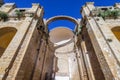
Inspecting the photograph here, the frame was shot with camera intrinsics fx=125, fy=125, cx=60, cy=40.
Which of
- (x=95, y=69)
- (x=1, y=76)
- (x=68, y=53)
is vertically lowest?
(x=1, y=76)

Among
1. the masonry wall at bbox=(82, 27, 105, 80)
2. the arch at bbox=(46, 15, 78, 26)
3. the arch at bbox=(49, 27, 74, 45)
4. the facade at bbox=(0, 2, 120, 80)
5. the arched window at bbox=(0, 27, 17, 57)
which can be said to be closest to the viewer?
the facade at bbox=(0, 2, 120, 80)

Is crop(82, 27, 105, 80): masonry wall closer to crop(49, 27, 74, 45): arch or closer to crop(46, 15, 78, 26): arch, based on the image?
crop(46, 15, 78, 26): arch

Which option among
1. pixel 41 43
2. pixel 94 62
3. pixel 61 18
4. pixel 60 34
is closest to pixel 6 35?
pixel 41 43

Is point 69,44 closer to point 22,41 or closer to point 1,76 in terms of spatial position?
point 22,41

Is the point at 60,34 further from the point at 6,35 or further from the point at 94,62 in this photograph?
the point at 94,62

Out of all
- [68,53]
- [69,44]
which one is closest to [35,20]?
[68,53]

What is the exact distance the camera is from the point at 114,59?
607 centimetres

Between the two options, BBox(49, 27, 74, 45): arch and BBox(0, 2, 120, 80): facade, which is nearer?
BBox(0, 2, 120, 80): facade

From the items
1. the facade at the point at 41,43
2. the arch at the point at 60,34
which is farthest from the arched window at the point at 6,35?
the arch at the point at 60,34

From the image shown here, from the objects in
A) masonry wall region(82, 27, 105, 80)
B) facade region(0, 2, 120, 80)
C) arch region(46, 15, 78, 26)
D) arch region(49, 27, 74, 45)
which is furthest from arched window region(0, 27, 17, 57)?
arch region(49, 27, 74, 45)

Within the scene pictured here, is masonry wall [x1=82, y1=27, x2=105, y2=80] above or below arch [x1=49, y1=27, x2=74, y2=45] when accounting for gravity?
below

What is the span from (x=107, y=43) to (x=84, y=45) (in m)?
4.27

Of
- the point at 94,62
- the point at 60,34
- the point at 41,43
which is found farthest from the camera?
the point at 60,34

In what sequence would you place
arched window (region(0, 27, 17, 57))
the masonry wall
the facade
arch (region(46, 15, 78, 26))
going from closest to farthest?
1. the facade
2. the masonry wall
3. arched window (region(0, 27, 17, 57))
4. arch (region(46, 15, 78, 26))
